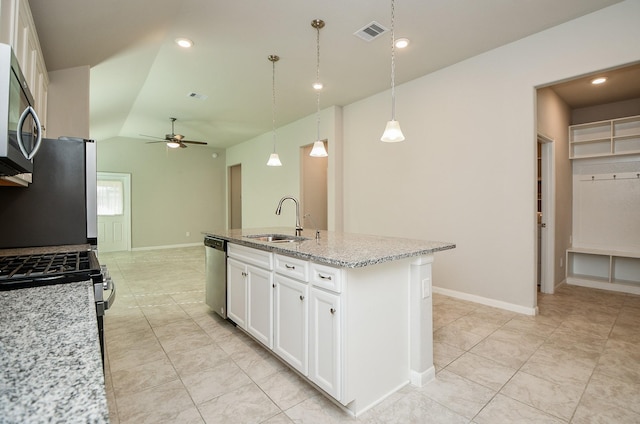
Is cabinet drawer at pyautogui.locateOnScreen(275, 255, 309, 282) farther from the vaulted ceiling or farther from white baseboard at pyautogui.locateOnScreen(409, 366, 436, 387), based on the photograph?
the vaulted ceiling

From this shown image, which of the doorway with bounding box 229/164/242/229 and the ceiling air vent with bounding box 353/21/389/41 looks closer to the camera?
the ceiling air vent with bounding box 353/21/389/41

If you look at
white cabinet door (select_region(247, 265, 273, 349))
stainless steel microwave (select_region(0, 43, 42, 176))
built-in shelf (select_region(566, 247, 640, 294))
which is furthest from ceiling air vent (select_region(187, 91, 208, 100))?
built-in shelf (select_region(566, 247, 640, 294))

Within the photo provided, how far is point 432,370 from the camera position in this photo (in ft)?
6.98

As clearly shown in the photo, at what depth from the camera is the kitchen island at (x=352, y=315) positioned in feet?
5.65

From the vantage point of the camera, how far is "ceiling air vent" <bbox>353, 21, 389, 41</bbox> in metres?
3.00

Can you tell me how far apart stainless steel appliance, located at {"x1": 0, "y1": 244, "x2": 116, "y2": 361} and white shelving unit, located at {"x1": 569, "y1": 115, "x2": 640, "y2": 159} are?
5.70 m

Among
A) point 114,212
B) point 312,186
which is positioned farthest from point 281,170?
point 114,212

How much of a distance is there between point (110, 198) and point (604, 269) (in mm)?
9750

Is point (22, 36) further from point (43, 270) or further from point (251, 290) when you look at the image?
point (251, 290)

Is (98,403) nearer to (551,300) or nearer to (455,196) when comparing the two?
(455,196)

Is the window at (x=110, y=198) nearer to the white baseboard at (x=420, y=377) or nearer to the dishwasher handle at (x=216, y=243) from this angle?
the dishwasher handle at (x=216, y=243)

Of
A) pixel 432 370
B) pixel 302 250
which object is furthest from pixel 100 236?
pixel 432 370

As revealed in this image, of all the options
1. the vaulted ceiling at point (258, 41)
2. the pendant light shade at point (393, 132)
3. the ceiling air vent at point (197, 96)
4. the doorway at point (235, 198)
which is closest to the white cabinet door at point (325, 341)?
the pendant light shade at point (393, 132)

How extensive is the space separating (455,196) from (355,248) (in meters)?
2.35
